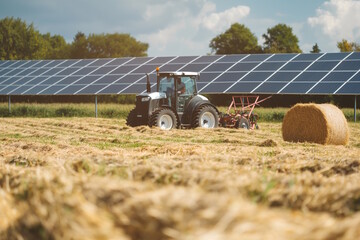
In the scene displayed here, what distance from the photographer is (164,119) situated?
20281mm

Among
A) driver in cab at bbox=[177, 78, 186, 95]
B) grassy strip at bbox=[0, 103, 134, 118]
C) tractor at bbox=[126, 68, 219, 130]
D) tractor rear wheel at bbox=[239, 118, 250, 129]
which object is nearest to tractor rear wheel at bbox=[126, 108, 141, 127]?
tractor at bbox=[126, 68, 219, 130]

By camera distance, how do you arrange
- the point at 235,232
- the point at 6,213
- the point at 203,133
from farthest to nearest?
the point at 203,133
the point at 6,213
the point at 235,232

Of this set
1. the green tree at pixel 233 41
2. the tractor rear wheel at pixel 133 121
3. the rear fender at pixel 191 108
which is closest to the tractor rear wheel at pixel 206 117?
the rear fender at pixel 191 108

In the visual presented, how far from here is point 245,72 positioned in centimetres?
2903

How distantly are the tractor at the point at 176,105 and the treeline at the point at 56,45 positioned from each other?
51335 mm

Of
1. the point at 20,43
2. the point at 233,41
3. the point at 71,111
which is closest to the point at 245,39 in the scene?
the point at 233,41

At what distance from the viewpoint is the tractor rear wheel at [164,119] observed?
19889 mm

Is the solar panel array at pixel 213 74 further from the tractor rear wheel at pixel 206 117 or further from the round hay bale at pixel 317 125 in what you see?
the round hay bale at pixel 317 125

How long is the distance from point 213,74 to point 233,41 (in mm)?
54052

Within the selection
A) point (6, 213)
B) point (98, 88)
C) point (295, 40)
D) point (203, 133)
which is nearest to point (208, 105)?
point (203, 133)

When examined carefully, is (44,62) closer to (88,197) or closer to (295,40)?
(88,197)

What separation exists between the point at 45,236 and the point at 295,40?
83.7 meters

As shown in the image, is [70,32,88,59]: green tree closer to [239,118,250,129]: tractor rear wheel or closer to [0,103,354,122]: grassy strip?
[0,103,354,122]: grassy strip

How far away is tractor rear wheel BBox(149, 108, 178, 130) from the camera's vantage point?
1989 centimetres
